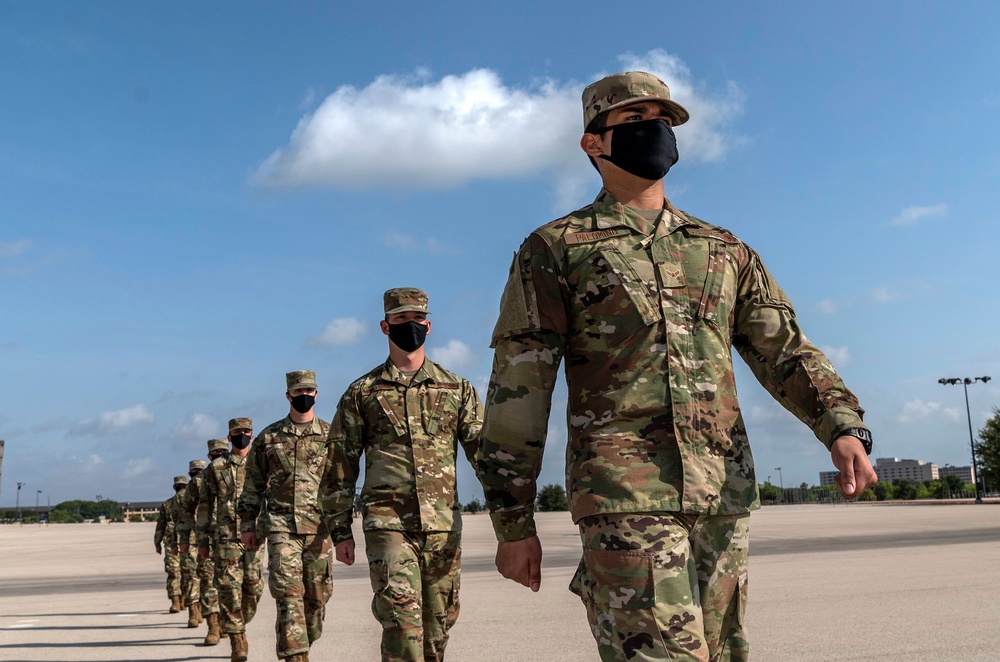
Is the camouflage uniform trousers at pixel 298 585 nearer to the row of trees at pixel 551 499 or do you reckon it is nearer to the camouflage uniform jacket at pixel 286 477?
the camouflage uniform jacket at pixel 286 477

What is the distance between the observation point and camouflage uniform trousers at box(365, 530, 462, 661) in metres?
6.42

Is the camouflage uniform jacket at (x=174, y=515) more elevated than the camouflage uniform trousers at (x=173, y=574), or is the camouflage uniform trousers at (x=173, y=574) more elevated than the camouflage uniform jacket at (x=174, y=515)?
the camouflage uniform jacket at (x=174, y=515)

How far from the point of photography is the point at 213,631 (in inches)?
499

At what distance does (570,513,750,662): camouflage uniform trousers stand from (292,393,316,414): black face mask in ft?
23.8

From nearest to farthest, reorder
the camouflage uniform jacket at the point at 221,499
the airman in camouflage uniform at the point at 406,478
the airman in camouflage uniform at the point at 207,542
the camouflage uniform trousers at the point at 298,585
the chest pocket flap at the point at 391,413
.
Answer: the airman in camouflage uniform at the point at 406,478, the chest pocket flap at the point at 391,413, the camouflage uniform trousers at the point at 298,585, the camouflage uniform jacket at the point at 221,499, the airman in camouflage uniform at the point at 207,542

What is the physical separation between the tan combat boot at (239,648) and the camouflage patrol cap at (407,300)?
193 inches

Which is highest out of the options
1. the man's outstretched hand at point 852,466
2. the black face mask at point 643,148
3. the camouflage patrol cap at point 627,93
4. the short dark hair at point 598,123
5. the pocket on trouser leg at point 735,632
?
the camouflage patrol cap at point 627,93

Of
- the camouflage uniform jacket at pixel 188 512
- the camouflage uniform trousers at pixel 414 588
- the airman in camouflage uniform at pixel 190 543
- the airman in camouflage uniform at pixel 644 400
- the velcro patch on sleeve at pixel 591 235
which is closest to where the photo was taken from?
the airman in camouflage uniform at pixel 644 400

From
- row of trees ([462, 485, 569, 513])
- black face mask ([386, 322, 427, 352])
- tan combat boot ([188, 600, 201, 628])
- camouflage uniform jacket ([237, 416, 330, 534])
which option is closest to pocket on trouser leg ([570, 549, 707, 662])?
black face mask ([386, 322, 427, 352])

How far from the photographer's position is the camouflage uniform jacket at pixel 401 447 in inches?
273

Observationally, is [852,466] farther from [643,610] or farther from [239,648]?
[239,648]

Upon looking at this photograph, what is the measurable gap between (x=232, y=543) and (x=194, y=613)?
10.6 ft

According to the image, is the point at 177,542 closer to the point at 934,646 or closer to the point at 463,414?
the point at 463,414

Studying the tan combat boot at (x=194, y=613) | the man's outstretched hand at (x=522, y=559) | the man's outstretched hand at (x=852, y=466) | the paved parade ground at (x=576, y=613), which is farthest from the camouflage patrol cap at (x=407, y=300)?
the tan combat boot at (x=194, y=613)
